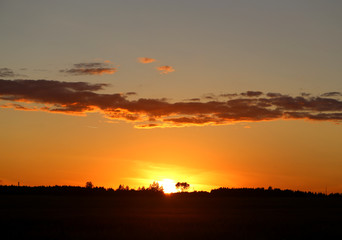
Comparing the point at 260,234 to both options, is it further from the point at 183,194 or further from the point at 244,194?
the point at 244,194

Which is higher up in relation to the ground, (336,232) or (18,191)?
(18,191)

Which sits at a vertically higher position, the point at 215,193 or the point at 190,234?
the point at 215,193

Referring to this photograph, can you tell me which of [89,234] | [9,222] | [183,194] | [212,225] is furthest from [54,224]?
[183,194]

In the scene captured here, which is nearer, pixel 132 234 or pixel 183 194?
pixel 132 234

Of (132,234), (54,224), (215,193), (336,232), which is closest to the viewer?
(132,234)

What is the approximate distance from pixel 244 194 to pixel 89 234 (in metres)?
98.6

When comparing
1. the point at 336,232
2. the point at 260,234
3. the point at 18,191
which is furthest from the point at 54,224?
the point at 18,191

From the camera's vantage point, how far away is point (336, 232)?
38531 millimetres

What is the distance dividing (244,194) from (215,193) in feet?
25.7

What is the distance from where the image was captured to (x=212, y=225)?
40.3 meters

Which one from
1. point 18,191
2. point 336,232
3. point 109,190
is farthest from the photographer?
point 109,190

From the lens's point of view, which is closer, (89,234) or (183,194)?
(89,234)

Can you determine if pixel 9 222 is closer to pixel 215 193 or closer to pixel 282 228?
pixel 282 228

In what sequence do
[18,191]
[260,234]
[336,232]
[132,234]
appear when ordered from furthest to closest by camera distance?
[18,191]
[336,232]
[260,234]
[132,234]
